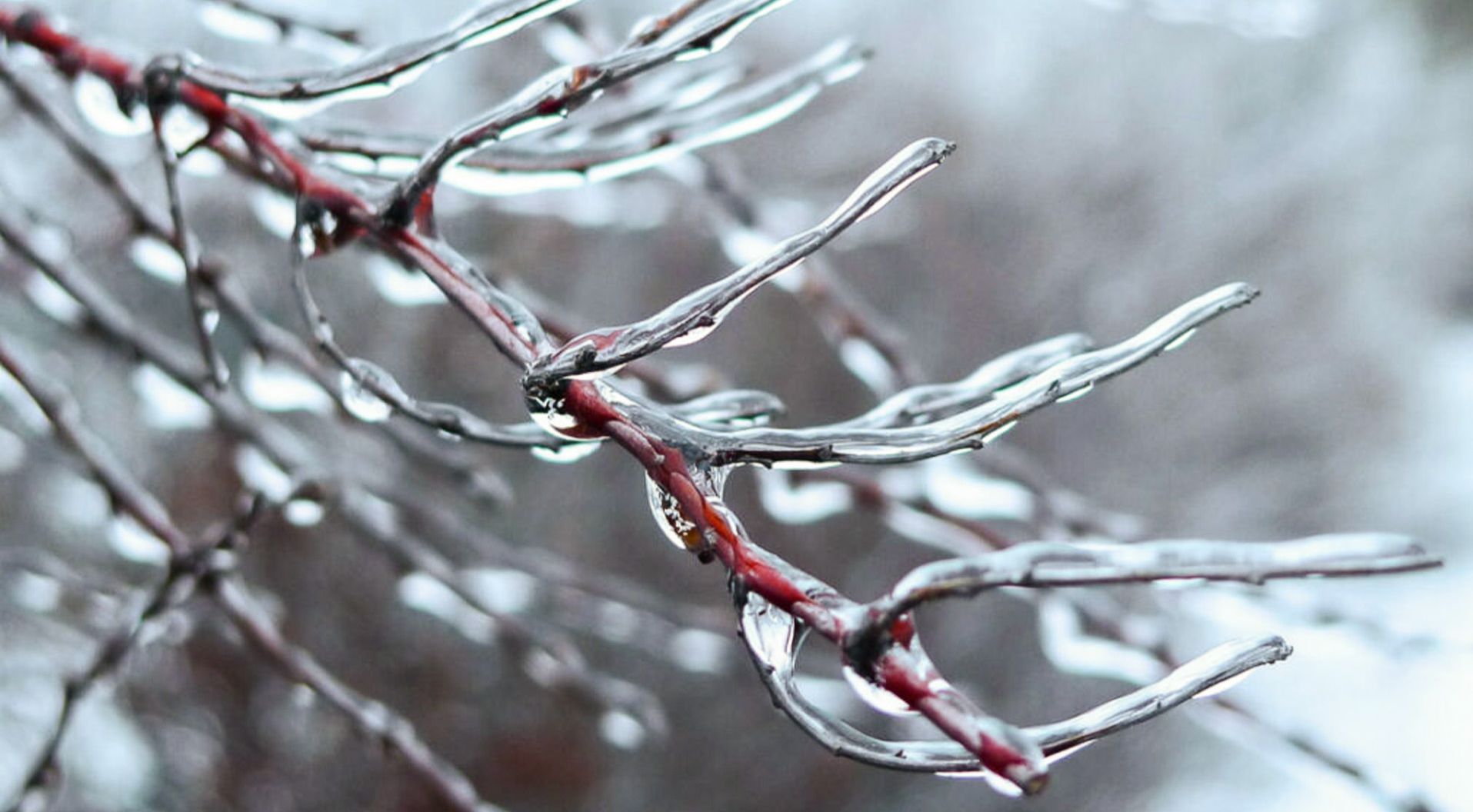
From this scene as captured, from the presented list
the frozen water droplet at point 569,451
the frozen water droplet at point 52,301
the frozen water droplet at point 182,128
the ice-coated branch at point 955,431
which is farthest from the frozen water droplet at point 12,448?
the ice-coated branch at point 955,431

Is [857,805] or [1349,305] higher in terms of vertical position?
[1349,305]

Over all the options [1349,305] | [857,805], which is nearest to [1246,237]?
[1349,305]

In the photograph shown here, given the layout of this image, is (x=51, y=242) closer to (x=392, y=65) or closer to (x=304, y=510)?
(x=304, y=510)

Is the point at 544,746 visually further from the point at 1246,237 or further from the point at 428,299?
the point at 428,299

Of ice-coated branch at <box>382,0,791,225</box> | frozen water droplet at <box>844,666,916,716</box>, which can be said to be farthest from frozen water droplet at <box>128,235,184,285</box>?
frozen water droplet at <box>844,666,916,716</box>

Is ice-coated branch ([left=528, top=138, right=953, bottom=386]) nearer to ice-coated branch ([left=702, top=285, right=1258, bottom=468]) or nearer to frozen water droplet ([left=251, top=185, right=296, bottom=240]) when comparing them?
ice-coated branch ([left=702, top=285, right=1258, bottom=468])
